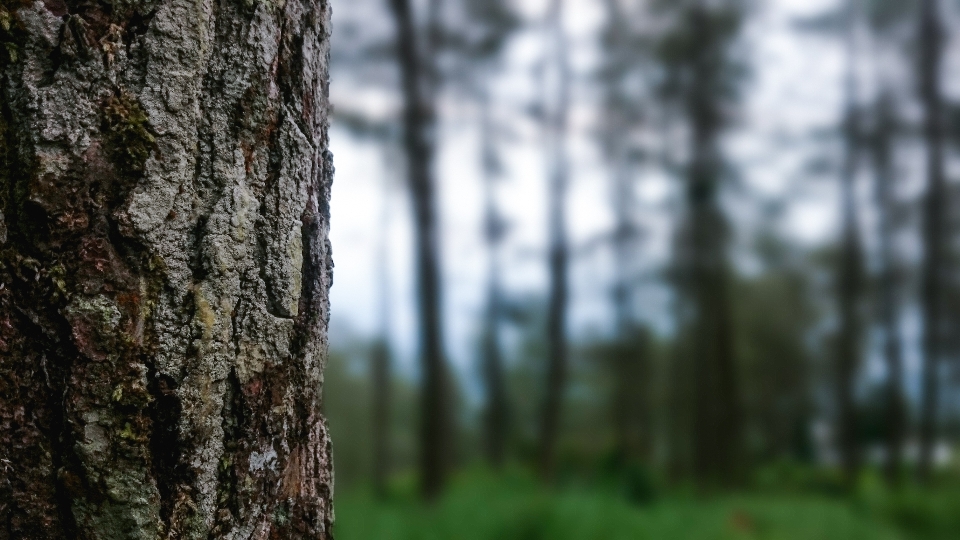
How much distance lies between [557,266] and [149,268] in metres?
10.2

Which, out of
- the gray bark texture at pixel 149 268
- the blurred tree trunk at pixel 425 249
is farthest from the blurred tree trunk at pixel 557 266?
the gray bark texture at pixel 149 268

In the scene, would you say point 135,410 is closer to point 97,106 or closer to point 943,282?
point 97,106

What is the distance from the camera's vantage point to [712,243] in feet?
41.3

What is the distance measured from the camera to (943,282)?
41.3 feet

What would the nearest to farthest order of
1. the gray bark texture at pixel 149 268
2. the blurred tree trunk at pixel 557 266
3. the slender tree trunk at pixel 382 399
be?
1. the gray bark texture at pixel 149 268
2. the blurred tree trunk at pixel 557 266
3. the slender tree trunk at pixel 382 399

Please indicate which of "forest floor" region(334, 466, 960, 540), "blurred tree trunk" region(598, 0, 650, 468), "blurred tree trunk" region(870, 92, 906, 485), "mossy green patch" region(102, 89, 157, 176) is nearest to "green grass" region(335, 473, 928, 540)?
"forest floor" region(334, 466, 960, 540)

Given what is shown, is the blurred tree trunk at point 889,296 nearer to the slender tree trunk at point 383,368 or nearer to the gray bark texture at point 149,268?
the slender tree trunk at point 383,368

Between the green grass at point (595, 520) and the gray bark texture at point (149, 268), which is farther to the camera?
the green grass at point (595, 520)

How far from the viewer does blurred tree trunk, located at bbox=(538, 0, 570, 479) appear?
10.6m

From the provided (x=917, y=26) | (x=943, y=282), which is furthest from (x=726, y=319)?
(x=917, y=26)

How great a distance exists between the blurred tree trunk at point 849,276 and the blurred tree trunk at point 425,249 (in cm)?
834

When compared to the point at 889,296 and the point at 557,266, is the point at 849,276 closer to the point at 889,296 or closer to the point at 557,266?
the point at 889,296

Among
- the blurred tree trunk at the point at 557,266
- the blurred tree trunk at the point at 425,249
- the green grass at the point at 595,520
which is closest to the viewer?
the green grass at the point at 595,520

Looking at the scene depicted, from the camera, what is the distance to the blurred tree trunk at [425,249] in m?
7.23
